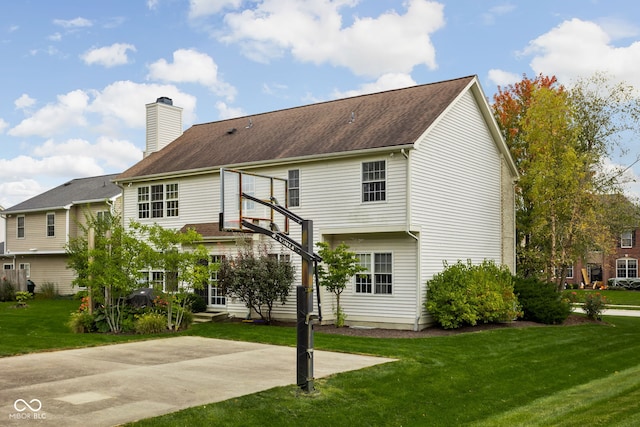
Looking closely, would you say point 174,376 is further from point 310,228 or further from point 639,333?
point 639,333

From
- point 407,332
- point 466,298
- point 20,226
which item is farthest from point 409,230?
point 20,226

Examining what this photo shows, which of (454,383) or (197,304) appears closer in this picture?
(454,383)

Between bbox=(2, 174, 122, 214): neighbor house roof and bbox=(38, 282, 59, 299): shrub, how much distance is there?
14.5ft

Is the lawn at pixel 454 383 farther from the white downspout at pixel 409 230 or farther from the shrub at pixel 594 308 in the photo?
the shrub at pixel 594 308

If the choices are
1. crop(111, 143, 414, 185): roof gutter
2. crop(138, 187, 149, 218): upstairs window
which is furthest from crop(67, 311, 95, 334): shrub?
crop(138, 187, 149, 218): upstairs window

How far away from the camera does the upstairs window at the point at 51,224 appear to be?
A: 128 feet

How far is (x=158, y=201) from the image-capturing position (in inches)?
1071

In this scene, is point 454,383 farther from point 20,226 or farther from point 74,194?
point 20,226

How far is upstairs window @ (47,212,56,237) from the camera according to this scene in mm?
38906

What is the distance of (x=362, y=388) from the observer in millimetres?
11992

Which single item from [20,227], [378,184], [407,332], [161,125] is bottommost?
[407,332]

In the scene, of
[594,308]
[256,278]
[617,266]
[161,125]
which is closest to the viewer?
[256,278]

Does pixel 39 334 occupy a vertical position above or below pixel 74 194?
below

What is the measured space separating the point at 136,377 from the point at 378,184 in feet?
35.7
